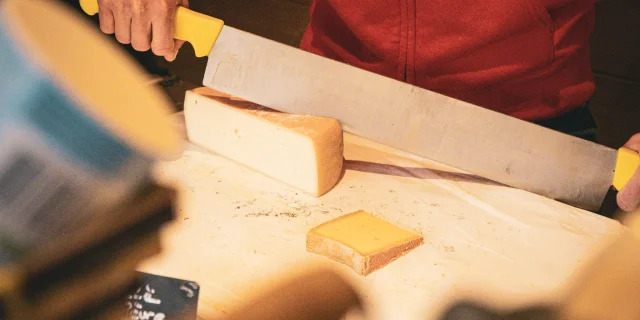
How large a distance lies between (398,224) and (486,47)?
1.35ft

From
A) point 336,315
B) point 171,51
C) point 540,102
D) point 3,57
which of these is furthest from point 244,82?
point 540,102

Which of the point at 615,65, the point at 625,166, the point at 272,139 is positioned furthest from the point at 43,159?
the point at 615,65

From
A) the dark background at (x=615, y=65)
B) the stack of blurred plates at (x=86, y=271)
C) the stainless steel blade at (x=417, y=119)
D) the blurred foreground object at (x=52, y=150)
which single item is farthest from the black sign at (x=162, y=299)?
the dark background at (x=615, y=65)

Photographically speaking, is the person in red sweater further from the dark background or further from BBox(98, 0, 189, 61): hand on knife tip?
the dark background

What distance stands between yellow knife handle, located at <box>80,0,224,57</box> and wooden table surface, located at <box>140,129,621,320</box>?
0.23 metres

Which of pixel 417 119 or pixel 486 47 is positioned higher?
pixel 486 47

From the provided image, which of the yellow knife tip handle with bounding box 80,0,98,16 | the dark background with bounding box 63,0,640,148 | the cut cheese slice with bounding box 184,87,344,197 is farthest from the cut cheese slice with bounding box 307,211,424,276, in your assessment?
the dark background with bounding box 63,0,640,148

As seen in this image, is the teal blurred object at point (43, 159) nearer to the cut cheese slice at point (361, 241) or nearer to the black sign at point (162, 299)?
the black sign at point (162, 299)

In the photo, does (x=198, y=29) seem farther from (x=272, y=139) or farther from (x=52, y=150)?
(x=52, y=150)

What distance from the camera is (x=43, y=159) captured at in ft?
2.40

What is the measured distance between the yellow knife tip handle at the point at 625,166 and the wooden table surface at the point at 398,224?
0.34ft

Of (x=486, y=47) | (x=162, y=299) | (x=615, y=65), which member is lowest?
(x=162, y=299)

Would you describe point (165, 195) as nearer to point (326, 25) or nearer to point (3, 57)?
point (3, 57)

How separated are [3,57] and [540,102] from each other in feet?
3.36
